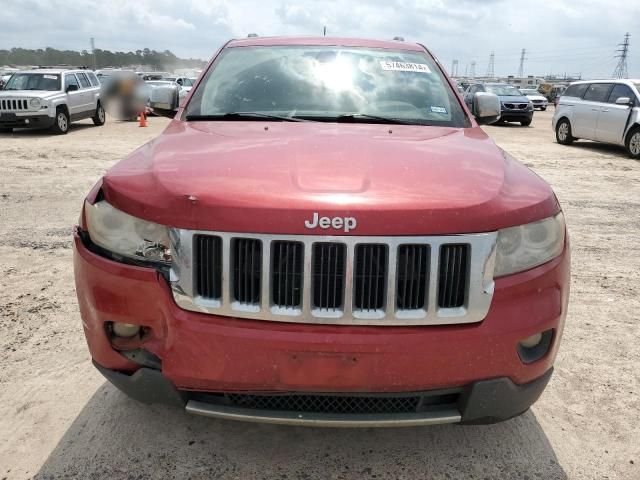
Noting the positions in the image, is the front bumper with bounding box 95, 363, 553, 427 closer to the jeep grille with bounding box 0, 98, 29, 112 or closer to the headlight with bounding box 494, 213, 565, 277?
the headlight with bounding box 494, 213, 565, 277

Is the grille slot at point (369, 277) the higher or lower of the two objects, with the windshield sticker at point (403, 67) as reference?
lower

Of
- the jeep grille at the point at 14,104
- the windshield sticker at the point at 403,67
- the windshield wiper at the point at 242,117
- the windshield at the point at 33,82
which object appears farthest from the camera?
the windshield at the point at 33,82

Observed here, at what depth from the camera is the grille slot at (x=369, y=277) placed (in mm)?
1817

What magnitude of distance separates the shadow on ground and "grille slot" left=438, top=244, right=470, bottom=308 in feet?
2.79

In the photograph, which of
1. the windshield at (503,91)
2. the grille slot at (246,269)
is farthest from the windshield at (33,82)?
the grille slot at (246,269)

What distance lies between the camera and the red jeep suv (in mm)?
1825

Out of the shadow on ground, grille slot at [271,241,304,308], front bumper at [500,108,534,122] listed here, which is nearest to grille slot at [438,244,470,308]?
grille slot at [271,241,304,308]

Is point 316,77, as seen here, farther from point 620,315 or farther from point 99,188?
point 620,315

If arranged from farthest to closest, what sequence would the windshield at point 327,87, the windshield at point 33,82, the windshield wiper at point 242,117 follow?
the windshield at point 33,82, the windshield at point 327,87, the windshield wiper at point 242,117

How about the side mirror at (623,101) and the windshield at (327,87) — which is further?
the side mirror at (623,101)

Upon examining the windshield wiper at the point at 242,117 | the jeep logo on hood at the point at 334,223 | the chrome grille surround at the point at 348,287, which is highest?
the windshield wiper at the point at 242,117

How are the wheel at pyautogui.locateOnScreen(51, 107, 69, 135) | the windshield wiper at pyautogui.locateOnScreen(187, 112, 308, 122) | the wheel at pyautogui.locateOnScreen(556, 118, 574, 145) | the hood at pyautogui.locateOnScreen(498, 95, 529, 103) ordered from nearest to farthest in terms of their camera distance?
the windshield wiper at pyautogui.locateOnScreen(187, 112, 308, 122) < the wheel at pyautogui.locateOnScreen(556, 118, 574, 145) < the wheel at pyautogui.locateOnScreen(51, 107, 69, 135) < the hood at pyautogui.locateOnScreen(498, 95, 529, 103)

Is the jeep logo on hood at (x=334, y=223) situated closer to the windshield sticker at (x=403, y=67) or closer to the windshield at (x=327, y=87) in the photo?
the windshield at (x=327, y=87)

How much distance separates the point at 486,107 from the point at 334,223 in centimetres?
244
